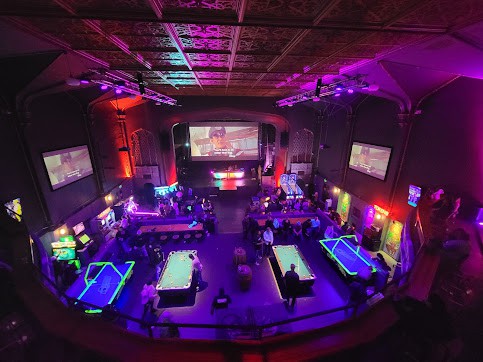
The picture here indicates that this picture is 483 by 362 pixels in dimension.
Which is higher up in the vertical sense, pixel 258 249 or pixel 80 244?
pixel 80 244

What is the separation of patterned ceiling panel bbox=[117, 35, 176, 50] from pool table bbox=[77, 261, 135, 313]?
685cm

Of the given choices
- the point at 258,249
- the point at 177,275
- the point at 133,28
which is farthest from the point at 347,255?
the point at 133,28

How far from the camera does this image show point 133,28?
→ 12.2 ft

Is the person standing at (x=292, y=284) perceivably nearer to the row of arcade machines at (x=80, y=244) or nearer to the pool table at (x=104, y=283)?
the pool table at (x=104, y=283)

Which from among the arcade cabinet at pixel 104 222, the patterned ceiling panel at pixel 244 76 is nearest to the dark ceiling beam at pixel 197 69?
the patterned ceiling panel at pixel 244 76

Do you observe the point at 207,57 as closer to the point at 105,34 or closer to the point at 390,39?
the point at 105,34

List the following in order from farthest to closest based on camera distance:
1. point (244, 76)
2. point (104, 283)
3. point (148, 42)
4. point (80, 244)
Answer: point (80, 244), point (244, 76), point (104, 283), point (148, 42)

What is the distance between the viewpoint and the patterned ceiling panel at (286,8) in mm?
2850

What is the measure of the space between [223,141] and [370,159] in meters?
10.6

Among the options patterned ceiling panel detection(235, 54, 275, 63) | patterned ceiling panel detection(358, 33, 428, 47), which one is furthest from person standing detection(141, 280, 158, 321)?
patterned ceiling panel detection(358, 33, 428, 47)

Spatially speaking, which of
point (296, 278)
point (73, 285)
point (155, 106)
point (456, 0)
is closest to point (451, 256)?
point (296, 278)

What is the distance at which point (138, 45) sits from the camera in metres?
4.73

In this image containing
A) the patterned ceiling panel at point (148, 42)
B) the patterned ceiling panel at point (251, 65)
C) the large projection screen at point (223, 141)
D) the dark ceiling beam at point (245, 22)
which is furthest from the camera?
the large projection screen at point (223, 141)

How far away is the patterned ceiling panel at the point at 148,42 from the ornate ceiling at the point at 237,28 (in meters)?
0.02
